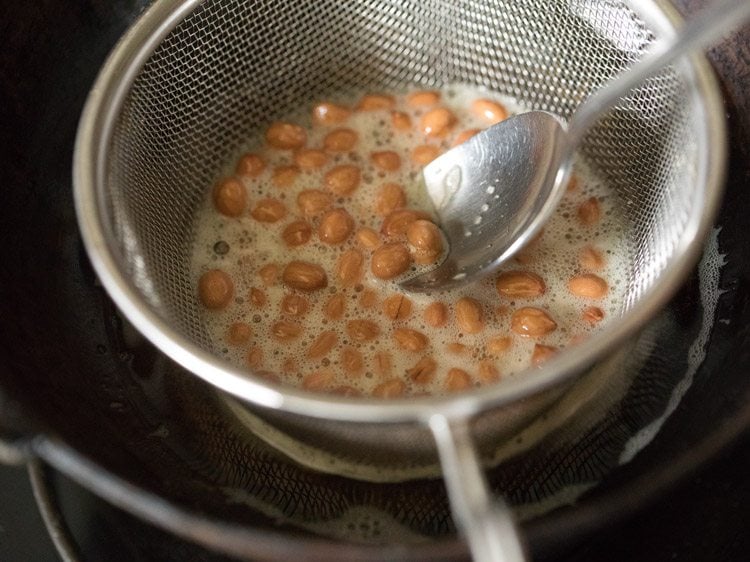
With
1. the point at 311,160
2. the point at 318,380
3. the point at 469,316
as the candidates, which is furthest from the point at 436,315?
the point at 311,160

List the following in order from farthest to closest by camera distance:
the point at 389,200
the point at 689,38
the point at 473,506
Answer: the point at 389,200, the point at 689,38, the point at 473,506

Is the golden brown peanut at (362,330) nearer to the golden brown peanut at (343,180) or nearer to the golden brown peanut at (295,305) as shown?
the golden brown peanut at (295,305)

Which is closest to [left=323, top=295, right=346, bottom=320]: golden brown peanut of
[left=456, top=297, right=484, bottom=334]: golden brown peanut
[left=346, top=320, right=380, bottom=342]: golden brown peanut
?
[left=346, top=320, right=380, bottom=342]: golden brown peanut

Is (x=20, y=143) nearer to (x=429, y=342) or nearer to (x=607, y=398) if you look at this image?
(x=429, y=342)

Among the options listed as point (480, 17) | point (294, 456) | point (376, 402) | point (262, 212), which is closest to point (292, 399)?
point (376, 402)

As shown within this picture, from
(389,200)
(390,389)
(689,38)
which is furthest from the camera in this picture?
(389,200)

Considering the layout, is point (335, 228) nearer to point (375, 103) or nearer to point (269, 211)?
point (269, 211)
